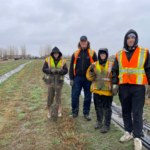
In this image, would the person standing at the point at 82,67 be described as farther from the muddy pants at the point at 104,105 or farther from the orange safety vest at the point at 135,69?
the orange safety vest at the point at 135,69

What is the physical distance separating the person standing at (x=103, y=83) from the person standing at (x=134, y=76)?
1.35 feet

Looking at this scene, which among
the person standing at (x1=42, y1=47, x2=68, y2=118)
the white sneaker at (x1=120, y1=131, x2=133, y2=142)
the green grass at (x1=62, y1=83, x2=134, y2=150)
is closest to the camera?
the green grass at (x1=62, y1=83, x2=134, y2=150)

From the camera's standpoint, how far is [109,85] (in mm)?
3357

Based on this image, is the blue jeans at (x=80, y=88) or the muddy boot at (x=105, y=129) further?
the blue jeans at (x=80, y=88)

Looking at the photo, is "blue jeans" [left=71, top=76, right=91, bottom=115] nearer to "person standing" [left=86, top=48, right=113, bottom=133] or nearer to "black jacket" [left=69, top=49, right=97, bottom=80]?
"black jacket" [left=69, top=49, right=97, bottom=80]

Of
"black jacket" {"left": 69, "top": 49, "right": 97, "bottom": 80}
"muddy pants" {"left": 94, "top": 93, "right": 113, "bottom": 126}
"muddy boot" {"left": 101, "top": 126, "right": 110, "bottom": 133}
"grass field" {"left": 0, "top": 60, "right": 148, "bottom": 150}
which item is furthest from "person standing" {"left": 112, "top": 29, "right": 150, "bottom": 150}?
"black jacket" {"left": 69, "top": 49, "right": 97, "bottom": 80}

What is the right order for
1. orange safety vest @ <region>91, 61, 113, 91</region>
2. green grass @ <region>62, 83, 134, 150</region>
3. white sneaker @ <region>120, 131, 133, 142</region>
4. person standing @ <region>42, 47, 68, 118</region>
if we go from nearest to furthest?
green grass @ <region>62, 83, 134, 150</region>
white sneaker @ <region>120, 131, 133, 142</region>
orange safety vest @ <region>91, 61, 113, 91</region>
person standing @ <region>42, 47, 68, 118</region>

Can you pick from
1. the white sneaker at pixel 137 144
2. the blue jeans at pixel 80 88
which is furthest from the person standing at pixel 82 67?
the white sneaker at pixel 137 144

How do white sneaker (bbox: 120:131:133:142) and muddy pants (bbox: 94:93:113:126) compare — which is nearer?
white sneaker (bbox: 120:131:133:142)

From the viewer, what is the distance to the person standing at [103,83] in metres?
3.36

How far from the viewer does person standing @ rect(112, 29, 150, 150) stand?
2721 millimetres

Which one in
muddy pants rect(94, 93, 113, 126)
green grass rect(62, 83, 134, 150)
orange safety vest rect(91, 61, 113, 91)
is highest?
orange safety vest rect(91, 61, 113, 91)

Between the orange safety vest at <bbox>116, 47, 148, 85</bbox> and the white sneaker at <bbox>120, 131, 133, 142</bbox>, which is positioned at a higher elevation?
the orange safety vest at <bbox>116, 47, 148, 85</bbox>

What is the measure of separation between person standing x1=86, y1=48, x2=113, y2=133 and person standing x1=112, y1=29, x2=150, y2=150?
41cm
